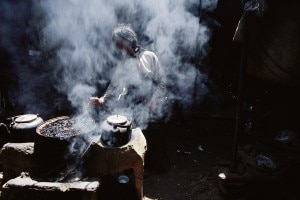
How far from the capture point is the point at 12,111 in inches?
358

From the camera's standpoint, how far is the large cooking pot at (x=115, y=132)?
4.89m

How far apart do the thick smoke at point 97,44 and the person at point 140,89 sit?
2.32 meters

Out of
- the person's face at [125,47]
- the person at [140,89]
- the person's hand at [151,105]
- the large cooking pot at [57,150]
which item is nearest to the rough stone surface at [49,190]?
the large cooking pot at [57,150]

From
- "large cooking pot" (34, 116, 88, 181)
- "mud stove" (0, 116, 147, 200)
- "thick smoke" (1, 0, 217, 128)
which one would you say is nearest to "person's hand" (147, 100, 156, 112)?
"mud stove" (0, 116, 147, 200)

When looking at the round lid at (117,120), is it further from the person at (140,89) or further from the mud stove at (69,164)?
the person at (140,89)

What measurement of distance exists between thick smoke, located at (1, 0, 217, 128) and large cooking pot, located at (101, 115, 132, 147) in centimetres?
370

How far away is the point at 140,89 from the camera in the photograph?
6.41 metres

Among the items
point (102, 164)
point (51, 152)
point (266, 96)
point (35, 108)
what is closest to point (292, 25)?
point (266, 96)

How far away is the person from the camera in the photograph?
6184 mm

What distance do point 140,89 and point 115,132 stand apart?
1770 millimetres

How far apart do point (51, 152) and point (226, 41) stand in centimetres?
626

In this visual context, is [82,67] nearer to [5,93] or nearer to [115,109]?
[5,93]

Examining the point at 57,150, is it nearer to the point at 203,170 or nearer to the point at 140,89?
the point at 140,89

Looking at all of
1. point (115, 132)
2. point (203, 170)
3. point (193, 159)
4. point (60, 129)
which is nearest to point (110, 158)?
point (115, 132)
